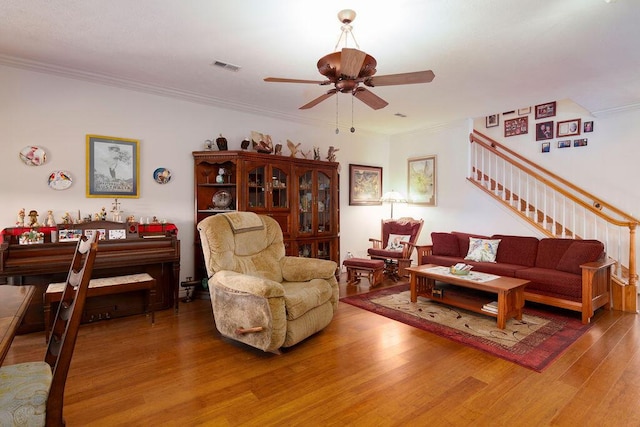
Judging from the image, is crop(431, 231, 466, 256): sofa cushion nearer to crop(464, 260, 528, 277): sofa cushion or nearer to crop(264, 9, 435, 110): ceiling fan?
crop(464, 260, 528, 277): sofa cushion

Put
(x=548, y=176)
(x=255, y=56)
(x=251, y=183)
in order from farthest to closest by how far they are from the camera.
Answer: (x=548, y=176) → (x=251, y=183) → (x=255, y=56)

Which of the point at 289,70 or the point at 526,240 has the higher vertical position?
the point at 289,70

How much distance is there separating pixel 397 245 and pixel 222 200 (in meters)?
2.95

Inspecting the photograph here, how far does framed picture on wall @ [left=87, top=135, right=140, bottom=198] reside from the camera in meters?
3.76

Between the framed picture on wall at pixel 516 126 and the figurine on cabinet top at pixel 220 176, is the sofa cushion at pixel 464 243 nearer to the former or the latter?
the framed picture on wall at pixel 516 126

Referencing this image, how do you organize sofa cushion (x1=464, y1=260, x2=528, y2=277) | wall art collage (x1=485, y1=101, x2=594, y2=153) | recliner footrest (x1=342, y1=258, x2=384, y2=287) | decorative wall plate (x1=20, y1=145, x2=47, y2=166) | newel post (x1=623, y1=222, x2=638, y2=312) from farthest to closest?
wall art collage (x1=485, y1=101, x2=594, y2=153), recliner footrest (x1=342, y1=258, x2=384, y2=287), sofa cushion (x1=464, y1=260, x2=528, y2=277), newel post (x1=623, y1=222, x2=638, y2=312), decorative wall plate (x1=20, y1=145, x2=47, y2=166)

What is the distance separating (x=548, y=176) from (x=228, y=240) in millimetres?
4979

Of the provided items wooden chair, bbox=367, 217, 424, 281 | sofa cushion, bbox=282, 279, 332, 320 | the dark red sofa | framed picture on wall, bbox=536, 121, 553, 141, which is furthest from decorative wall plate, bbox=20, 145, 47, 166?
framed picture on wall, bbox=536, 121, 553, 141

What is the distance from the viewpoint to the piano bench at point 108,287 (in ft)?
9.60

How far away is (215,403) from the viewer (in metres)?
2.06

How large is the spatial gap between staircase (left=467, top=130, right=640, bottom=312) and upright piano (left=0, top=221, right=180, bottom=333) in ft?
15.8

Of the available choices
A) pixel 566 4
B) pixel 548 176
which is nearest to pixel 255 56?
pixel 566 4

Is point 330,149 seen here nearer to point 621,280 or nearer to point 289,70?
point 289,70

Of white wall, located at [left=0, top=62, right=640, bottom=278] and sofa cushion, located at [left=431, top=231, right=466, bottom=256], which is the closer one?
white wall, located at [left=0, top=62, right=640, bottom=278]
